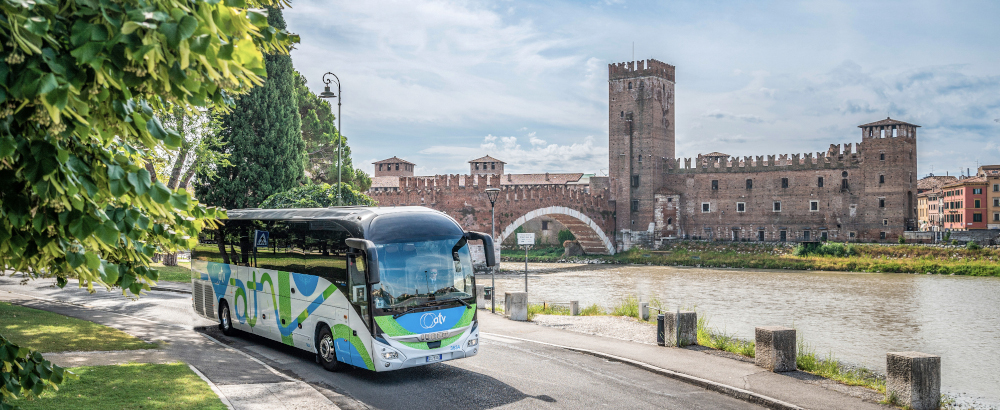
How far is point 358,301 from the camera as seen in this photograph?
968cm

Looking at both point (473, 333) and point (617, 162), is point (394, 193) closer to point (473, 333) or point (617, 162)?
A: point (617, 162)

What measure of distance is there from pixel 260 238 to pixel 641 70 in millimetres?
49444

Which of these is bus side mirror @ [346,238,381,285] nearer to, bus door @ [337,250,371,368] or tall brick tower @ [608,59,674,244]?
bus door @ [337,250,371,368]

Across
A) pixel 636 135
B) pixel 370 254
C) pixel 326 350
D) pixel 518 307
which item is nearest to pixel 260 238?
pixel 326 350

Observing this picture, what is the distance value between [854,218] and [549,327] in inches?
1872

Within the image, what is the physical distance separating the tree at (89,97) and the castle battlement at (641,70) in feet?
186

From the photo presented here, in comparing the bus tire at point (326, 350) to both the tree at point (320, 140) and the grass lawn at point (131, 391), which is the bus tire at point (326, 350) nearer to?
the grass lawn at point (131, 391)

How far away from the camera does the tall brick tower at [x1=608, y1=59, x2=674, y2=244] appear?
5775 centimetres

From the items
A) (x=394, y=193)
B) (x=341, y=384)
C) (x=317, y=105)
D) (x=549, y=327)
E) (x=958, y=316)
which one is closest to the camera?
(x=341, y=384)

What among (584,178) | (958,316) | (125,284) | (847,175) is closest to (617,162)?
(847,175)

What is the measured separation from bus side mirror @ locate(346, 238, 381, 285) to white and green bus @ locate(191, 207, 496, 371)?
0.5 inches

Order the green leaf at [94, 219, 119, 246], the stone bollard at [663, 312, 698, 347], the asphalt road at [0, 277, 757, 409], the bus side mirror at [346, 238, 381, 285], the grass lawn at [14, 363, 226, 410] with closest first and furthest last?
the green leaf at [94, 219, 119, 246], the grass lawn at [14, 363, 226, 410], the asphalt road at [0, 277, 757, 409], the bus side mirror at [346, 238, 381, 285], the stone bollard at [663, 312, 698, 347]

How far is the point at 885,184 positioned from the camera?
5350 cm

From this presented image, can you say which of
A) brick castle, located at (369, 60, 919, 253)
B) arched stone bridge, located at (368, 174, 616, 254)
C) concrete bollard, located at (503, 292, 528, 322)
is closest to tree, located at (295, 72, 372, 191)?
arched stone bridge, located at (368, 174, 616, 254)
